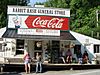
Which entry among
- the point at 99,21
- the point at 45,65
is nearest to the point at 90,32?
the point at 99,21

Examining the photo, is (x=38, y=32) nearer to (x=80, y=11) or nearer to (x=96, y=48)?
(x=96, y=48)

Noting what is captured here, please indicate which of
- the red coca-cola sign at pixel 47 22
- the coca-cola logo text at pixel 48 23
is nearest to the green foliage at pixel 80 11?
the red coca-cola sign at pixel 47 22

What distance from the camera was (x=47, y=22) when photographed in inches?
1058

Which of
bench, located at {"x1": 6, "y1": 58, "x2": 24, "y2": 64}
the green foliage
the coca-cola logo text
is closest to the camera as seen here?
bench, located at {"x1": 6, "y1": 58, "x2": 24, "y2": 64}

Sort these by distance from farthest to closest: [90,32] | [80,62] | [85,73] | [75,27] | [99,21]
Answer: [75,27], [99,21], [90,32], [80,62], [85,73]

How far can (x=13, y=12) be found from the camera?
26.6m

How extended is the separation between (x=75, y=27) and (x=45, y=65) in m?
28.0

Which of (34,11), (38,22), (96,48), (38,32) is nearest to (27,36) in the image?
(38,32)

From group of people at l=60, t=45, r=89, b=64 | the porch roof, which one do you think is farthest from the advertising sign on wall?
group of people at l=60, t=45, r=89, b=64

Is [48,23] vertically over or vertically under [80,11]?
under

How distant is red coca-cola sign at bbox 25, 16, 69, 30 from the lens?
26.7 metres

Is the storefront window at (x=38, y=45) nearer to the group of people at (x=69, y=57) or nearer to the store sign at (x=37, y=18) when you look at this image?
the store sign at (x=37, y=18)

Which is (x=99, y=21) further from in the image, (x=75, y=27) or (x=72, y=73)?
(x=72, y=73)

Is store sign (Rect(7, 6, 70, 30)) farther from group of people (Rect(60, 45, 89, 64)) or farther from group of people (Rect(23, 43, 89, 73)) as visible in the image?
group of people (Rect(23, 43, 89, 73))
